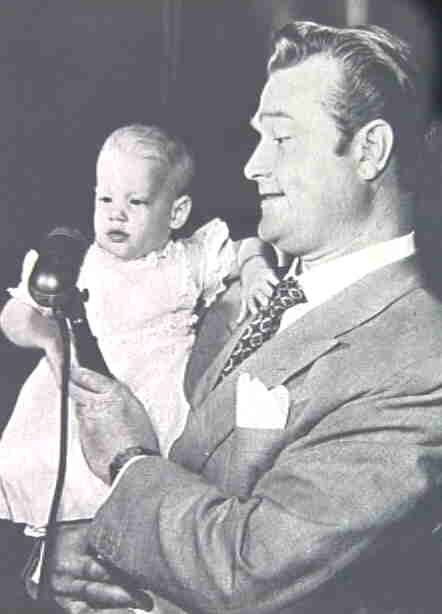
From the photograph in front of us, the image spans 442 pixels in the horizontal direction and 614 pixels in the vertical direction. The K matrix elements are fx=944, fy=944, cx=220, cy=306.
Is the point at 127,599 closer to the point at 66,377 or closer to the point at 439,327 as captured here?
the point at 66,377

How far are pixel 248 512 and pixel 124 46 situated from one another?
44.0 inches

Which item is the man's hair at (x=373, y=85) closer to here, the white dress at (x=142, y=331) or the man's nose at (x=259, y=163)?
the man's nose at (x=259, y=163)

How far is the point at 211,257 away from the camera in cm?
205

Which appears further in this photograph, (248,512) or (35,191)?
(35,191)

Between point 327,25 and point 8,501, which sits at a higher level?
point 327,25

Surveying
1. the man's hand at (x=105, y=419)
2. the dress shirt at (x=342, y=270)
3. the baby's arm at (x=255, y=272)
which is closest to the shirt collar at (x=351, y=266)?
the dress shirt at (x=342, y=270)

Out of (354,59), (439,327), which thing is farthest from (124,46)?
(439,327)

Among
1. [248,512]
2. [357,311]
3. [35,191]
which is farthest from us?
[35,191]

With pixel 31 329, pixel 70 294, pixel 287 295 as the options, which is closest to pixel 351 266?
pixel 287 295

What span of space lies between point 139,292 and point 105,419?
28cm

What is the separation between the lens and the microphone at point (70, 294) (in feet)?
6.59

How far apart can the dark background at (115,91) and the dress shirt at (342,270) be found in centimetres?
14

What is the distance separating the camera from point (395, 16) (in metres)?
2.06

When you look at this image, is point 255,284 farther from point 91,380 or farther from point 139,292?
point 91,380
